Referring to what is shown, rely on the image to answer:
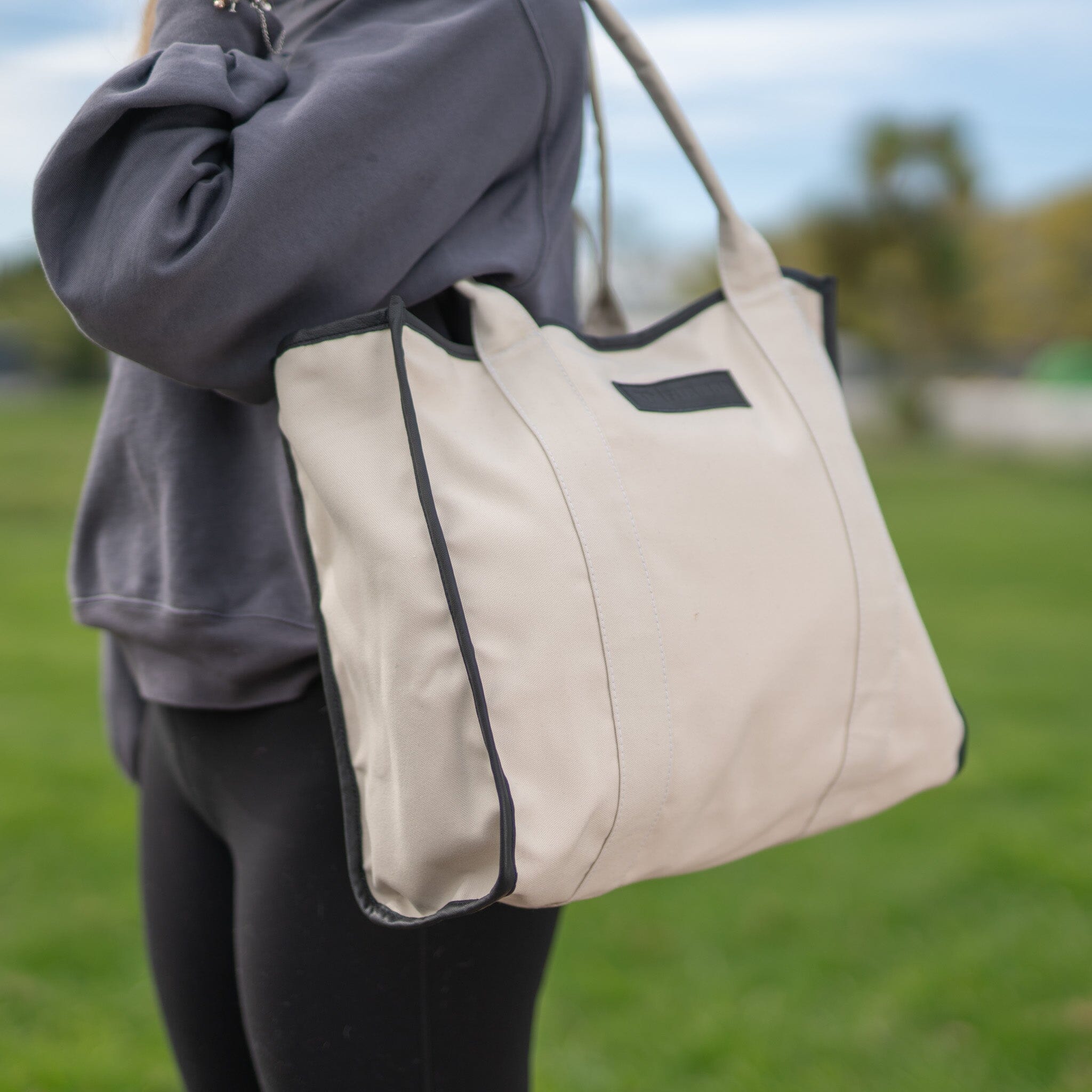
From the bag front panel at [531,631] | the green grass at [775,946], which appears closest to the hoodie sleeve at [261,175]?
the bag front panel at [531,631]

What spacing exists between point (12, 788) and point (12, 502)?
7.15 m

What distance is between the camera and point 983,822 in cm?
342

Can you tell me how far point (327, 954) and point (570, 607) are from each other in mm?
371

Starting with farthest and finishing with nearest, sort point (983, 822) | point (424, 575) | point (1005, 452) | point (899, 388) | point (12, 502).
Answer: point (899, 388) → point (1005, 452) → point (12, 502) → point (983, 822) → point (424, 575)

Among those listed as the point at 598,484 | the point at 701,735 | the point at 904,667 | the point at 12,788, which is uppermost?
the point at 598,484

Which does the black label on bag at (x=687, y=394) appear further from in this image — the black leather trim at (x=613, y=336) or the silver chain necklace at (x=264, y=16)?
the silver chain necklace at (x=264, y=16)

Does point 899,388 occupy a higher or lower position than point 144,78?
lower

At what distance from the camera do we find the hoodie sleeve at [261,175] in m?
0.88

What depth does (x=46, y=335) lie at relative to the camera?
950 inches

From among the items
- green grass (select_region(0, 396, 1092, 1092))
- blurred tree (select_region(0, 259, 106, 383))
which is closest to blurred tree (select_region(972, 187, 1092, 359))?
blurred tree (select_region(0, 259, 106, 383))

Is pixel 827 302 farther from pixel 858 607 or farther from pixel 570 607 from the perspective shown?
pixel 570 607

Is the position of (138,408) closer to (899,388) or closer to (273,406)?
(273,406)

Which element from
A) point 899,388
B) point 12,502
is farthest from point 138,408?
point 899,388

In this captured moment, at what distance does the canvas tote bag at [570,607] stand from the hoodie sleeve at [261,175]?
6 cm
